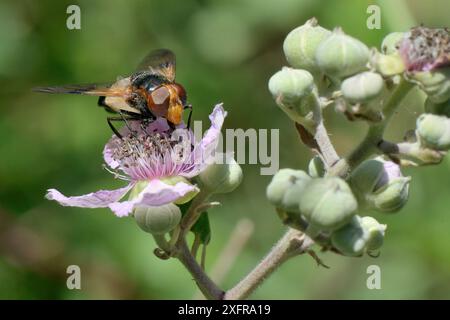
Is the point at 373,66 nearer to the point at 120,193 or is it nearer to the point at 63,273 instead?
the point at 120,193

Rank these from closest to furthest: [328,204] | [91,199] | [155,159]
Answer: [328,204]
[91,199]
[155,159]

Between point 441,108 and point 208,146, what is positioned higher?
point 441,108

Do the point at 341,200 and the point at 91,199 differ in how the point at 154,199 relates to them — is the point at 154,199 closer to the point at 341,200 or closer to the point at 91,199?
the point at 91,199

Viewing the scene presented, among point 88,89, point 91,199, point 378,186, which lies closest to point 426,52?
point 378,186

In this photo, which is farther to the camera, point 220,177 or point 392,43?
point 220,177

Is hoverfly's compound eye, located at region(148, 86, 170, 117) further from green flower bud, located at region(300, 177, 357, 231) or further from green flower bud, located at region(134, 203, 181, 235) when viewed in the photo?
green flower bud, located at region(300, 177, 357, 231)

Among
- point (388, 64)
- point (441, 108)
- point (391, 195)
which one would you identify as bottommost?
point (391, 195)

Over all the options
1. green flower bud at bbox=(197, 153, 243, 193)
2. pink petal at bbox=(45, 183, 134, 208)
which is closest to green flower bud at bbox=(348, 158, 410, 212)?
green flower bud at bbox=(197, 153, 243, 193)
